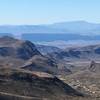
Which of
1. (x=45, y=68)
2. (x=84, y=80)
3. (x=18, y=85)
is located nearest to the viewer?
(x=18, y=85)

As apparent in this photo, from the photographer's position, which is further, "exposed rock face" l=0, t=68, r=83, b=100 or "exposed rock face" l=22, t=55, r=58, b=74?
"exposed rock face" l=22, t=55, r=58, b=74

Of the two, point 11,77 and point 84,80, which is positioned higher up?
point 11,77

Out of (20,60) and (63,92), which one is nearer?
(63,92)

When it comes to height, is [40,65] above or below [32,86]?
below

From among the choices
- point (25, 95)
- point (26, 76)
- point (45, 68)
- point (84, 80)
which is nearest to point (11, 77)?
point (26, 76)

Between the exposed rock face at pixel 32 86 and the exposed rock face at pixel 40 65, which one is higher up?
the exposed rock face at pixel 32 86

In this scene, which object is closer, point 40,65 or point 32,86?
point 32,86

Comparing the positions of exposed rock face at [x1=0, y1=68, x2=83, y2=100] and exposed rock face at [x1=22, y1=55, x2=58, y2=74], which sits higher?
exposed rock face at [x1=0, y1=68, x2=83, y2=100]

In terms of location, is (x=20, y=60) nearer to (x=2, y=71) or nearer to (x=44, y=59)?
(x=44, y=59)

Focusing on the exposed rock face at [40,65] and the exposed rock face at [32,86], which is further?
the exposed rock face at [40,65]

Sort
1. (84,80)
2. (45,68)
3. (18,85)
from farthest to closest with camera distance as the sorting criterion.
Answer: (45,68) < (84,80) < (18,85)
